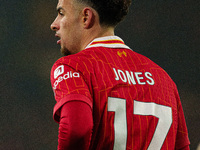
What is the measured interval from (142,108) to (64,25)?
1.35 ft

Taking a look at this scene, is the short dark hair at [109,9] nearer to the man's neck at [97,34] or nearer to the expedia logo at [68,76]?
the man's neck at [97,34]

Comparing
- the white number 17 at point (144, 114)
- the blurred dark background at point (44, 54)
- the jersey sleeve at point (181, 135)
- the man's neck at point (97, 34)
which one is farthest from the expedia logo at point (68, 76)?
the blurred dark background at point (44, 54)

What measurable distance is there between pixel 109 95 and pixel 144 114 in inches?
4.7

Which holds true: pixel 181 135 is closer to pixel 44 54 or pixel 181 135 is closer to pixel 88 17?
pixel 88 17

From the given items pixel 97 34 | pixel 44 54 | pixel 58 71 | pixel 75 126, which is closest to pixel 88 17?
pixel 97 34

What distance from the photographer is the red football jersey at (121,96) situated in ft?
2.71

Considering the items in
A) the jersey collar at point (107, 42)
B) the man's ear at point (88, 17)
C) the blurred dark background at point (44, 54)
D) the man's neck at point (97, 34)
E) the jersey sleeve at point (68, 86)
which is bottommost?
the blurred dark background at point (44, 54)

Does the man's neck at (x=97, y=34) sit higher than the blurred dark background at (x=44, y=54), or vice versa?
the man's neck at (x=97, y=34)

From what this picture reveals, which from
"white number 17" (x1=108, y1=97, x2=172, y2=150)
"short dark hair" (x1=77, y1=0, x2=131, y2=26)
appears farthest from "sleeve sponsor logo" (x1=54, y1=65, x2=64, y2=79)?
"short dark hair" (x1=77, y1=0, x2=131, y2=26)

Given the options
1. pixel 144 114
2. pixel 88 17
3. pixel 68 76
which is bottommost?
pixel 144 114

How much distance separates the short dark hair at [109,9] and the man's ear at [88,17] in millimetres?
19

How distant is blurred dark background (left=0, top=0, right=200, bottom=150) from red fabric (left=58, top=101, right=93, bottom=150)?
345cm

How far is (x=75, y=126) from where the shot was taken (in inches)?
29.8

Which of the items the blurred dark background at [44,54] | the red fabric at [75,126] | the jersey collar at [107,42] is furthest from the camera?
the blurred dark background at [44,54]
